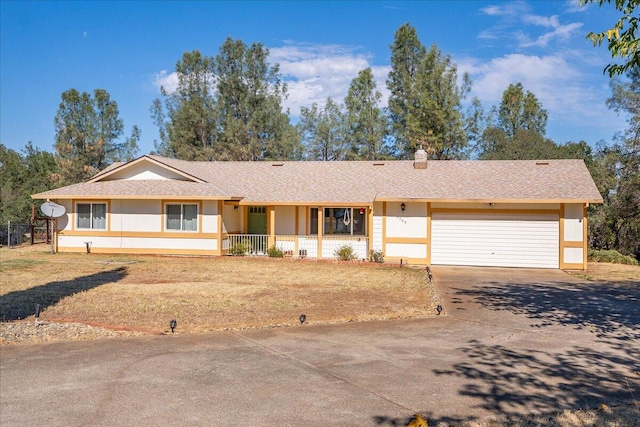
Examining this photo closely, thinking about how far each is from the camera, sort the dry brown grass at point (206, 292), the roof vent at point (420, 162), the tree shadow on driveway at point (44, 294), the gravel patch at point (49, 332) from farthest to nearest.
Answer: the roof vent at point (420, 162) < the tree shadow on driveway at point (44, 294) < the dry brown grass at point (206, 292) < the gravel patch at point (49, 332)

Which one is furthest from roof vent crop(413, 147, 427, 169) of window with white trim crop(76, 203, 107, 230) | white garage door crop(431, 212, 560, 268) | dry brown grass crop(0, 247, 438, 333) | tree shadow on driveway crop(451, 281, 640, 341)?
window with white trim crop(76, 203, 107, 230)

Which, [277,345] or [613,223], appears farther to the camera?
[613,223]

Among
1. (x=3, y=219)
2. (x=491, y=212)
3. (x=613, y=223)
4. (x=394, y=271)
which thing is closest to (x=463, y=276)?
(x=394, y=271)

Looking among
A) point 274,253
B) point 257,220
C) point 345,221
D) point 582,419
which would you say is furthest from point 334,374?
point 257,220

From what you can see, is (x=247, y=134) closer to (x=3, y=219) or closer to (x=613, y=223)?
(x=3, y=219)

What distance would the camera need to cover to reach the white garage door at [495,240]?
66.7 ft

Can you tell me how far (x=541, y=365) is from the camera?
7035mm

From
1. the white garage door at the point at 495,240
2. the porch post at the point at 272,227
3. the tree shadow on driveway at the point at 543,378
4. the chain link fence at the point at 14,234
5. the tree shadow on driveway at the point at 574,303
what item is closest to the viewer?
the tree shadow on driveway at the point at 543,378

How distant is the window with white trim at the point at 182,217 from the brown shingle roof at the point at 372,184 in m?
0.71

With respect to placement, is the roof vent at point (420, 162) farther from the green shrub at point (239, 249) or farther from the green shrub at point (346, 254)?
the green shrub at point (239, 249)

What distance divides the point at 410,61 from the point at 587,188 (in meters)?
21.2

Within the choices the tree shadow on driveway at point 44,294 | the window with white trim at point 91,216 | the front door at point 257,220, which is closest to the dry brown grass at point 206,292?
the tree shadow on driveway at point 44,294

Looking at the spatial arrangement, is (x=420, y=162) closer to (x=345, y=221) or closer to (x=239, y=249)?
(x=345, y=221)

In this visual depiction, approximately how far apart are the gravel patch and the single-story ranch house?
12.1 metres
